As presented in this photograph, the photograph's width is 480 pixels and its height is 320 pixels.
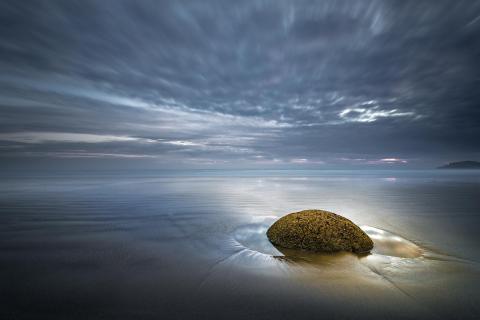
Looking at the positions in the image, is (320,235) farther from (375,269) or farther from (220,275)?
(220,275)

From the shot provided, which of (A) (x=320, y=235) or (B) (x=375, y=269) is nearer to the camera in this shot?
(B) (x=375, y=269)

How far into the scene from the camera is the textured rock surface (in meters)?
6.49

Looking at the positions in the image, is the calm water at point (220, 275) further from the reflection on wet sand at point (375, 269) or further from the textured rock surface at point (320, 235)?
the textured rock surface at point (320, 235)

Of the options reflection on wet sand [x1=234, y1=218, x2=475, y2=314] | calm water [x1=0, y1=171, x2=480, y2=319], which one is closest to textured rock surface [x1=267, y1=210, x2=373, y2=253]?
reflection on wet sand [x1=234, y1=218, x2=475, y2=314]

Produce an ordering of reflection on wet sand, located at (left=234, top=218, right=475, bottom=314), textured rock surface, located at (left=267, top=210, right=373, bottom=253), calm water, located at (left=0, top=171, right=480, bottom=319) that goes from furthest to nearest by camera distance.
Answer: textured rock surface, located at (left=267, top=210, right=373, bottom=253) < reflection on wet sand, located at (left=234, top=218, right=475, bottom=314) < calm water, located at (left=0, top=171, right=480, bottom=319)

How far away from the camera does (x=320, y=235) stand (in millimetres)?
6641

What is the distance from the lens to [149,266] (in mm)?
5469

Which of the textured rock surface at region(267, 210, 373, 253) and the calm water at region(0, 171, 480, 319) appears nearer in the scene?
the calm water at region(0, 171, 480, 319)

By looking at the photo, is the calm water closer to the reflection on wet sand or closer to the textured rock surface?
the reflection on wet sand

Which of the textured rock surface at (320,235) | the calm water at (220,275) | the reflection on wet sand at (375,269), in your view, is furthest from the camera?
the textured rock surface at (320,235)

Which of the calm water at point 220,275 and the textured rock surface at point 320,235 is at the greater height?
the textured rock surface at point 320,235

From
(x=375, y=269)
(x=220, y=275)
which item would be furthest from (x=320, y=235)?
(x=220, y=275)

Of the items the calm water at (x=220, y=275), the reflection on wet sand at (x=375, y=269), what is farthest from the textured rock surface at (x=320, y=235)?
the calm water at (x=220, y=275)

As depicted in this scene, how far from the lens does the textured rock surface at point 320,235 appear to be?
649 centimetres
